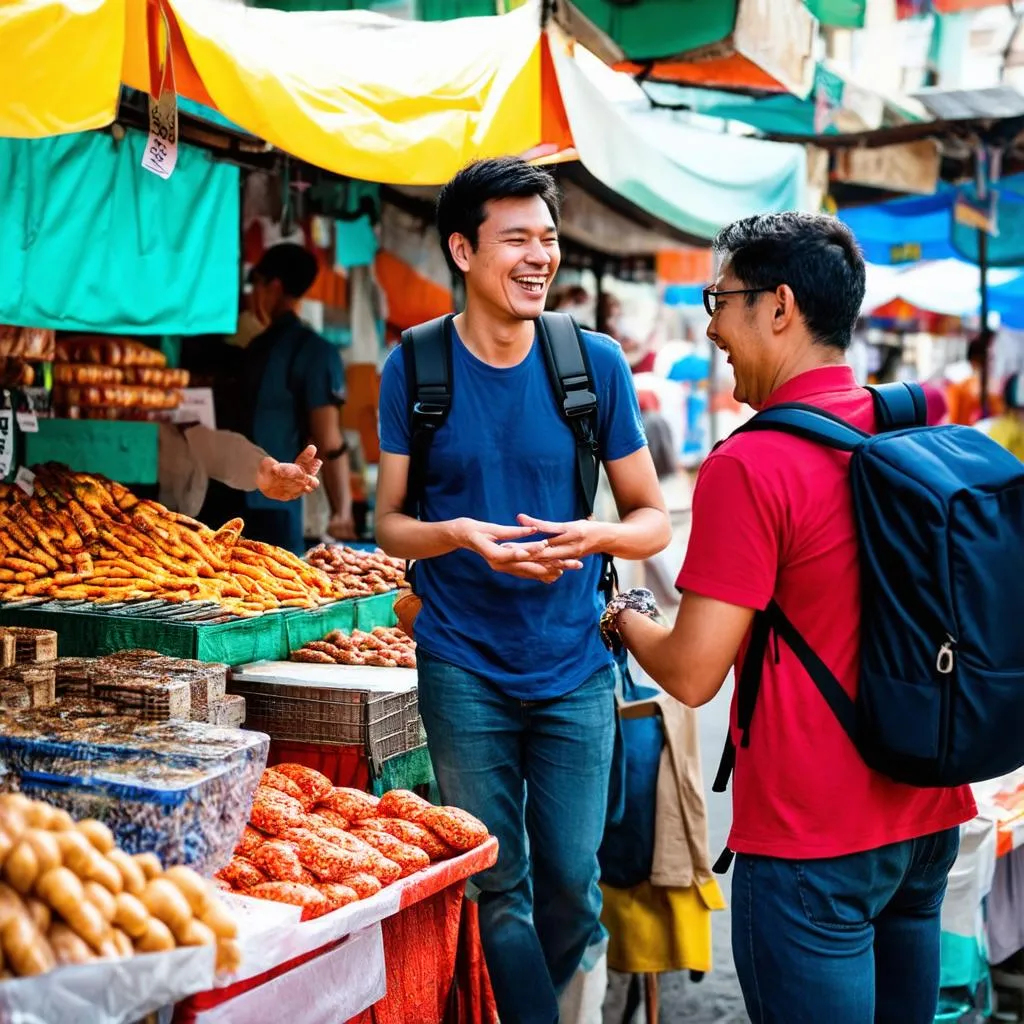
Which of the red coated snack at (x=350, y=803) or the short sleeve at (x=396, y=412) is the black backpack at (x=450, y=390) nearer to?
the short sleeve at (x=396, y=412)

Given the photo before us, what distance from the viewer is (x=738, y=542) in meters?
2.40

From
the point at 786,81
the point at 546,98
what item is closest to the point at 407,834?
the point at 546,98

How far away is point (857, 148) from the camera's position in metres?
9.46

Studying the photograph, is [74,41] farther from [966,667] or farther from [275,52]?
[966,667]

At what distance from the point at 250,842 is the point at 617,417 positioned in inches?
57.9

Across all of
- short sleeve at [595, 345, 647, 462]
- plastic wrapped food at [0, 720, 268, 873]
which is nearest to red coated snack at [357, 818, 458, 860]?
plastic wrapped food at [0, 720, 268, 873]

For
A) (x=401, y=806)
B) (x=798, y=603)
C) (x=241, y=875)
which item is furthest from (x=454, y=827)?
(x=798, y=603)

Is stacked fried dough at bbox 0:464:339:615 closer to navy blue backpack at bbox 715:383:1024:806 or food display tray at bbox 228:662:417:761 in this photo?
food display tray at bbox 228:662:417:761

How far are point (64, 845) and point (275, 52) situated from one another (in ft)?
9.45

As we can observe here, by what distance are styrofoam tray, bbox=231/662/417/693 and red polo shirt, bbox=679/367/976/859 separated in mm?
1929

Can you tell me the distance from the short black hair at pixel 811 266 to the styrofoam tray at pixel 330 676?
6.99 feet

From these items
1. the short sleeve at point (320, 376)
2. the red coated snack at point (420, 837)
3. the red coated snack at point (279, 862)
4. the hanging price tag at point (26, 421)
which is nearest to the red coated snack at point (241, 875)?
the red coated snack at point (279, 862)

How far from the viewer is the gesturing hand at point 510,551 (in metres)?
3.18

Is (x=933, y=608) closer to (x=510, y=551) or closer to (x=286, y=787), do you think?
(x=510, y=551)
